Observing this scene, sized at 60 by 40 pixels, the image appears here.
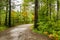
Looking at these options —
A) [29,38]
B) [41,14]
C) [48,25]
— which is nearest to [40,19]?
[41,14]

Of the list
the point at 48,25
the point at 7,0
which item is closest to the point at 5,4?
the point at 7,0

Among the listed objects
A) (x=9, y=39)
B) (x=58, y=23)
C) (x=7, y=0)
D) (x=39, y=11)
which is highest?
(x=7, y=0)

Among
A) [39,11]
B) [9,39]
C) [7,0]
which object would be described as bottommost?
[9,39]

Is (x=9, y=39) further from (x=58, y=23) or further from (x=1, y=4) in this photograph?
(x=1, y=4)

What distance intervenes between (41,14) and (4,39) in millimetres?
7507

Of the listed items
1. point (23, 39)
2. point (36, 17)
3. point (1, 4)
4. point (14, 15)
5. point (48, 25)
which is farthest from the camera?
point (14, 15)

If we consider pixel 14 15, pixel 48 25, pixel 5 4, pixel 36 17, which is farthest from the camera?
pixel 14 15

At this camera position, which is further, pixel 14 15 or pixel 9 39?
pixel 14 15

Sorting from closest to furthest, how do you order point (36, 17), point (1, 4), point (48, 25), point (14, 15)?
1. point (48, 25)
2. point (36, 17)
3. point (1, 4)
4. point (14, 15)

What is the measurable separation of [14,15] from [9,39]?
67.4 feet

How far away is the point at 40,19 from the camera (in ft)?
57.8

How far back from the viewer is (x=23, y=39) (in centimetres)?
1147

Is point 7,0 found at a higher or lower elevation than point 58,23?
higher

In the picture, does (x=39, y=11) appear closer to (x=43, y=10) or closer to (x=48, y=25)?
(x=43, y=10)
